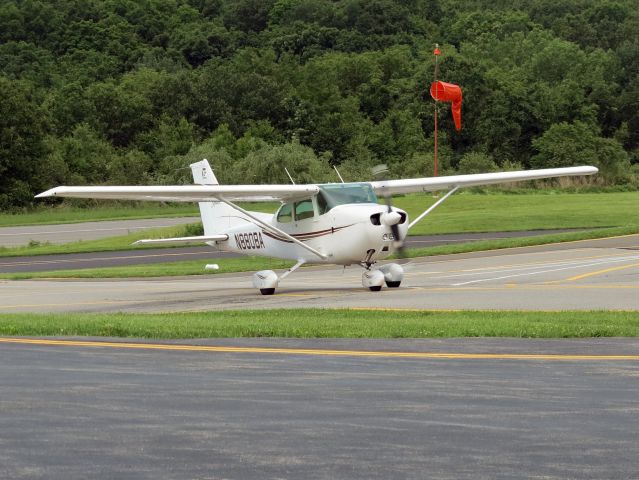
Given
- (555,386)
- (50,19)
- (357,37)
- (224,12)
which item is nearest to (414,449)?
(555,386)

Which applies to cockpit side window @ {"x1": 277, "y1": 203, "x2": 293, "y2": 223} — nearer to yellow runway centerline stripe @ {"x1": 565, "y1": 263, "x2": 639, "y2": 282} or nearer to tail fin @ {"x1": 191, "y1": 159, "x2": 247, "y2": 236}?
tail fin @ {"x1": 191, "y1": 159, "x2": 247, "y2": 236}

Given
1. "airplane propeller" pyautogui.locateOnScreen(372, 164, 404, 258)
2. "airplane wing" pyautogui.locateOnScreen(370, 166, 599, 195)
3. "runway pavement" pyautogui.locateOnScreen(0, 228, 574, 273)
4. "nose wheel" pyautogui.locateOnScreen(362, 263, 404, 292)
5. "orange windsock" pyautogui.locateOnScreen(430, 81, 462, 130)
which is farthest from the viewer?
"orange windsock" pyautogui.locateOnScreen(430, 81, 462, 130)

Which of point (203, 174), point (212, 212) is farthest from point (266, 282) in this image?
point (212, 212)

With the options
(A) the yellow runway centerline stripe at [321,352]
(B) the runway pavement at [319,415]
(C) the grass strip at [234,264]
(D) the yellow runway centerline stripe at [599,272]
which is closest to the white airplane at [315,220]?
(D) the yellow runway centerline stripe at [599,272]

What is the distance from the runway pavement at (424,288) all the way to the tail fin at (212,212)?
150 centimetres

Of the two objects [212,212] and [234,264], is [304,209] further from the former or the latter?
[234,264]

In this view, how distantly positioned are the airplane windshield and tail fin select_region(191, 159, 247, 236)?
3196 millimetres

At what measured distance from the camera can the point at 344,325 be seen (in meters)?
19.2

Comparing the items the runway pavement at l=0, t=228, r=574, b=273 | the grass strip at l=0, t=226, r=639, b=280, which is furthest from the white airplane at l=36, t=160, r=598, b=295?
the runway pavement at l=0, t=228, r=574, b=273

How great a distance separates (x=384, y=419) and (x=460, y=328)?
776cm

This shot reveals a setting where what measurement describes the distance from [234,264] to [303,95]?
59388 millimetres

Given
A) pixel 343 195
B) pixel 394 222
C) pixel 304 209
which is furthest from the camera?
pixel 304 209

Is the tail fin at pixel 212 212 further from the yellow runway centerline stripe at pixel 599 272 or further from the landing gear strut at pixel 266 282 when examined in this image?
the yellow runway centerline stripe at pixel 599 272

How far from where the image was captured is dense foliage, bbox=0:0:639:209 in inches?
2936
